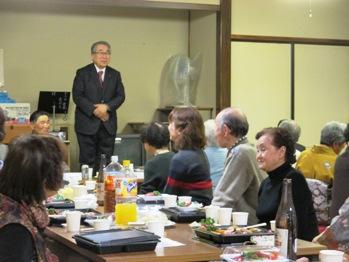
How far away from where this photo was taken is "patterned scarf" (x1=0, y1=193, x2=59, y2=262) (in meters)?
2.29

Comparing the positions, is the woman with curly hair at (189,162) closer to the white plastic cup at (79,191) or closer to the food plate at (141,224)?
the white plastic cup at (79,191)

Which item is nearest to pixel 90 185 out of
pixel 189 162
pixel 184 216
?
pixel 189 162

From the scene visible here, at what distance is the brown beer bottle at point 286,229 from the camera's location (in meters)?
2.54

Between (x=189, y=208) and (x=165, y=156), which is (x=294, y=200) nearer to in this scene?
Answer: (x=189, y=208)

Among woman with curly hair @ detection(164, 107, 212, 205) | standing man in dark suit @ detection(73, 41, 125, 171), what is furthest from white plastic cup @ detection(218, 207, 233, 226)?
standing man in dark suit @ detection(73, 41, 125, 171)

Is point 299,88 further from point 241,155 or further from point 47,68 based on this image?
point 241,155

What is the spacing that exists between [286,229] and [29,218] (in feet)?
3.13

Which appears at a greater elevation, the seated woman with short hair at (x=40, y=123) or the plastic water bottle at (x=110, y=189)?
the seated woman with short hair at (x=40, y=123)

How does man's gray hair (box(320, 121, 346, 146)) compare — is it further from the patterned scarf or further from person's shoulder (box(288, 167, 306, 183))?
the patterned scarf

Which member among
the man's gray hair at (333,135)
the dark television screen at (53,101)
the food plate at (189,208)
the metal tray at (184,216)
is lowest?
the metal tray at (184,216)

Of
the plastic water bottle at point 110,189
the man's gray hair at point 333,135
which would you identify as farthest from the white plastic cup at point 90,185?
the man's gray hair at point 333,135

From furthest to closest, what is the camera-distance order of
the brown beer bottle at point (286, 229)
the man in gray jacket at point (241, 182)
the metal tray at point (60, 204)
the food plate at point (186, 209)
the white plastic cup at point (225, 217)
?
the man in gray jacket at point (241, 182) → the metal tray at point (60, 204) → the food plate at point (186, 209) → the white plastic cup at point (225, 217) → the brown beer bottle at point (286, 229)

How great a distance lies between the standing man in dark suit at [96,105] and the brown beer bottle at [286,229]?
5124mm

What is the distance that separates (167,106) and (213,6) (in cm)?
153
